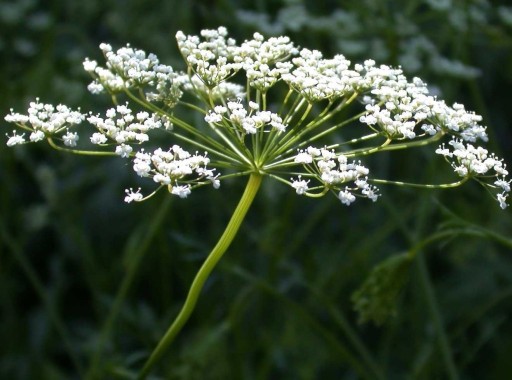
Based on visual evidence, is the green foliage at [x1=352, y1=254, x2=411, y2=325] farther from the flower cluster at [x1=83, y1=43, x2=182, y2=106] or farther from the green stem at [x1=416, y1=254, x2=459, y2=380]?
the flower cluster at [x1=83, y1=43, x2=182, y2=106]

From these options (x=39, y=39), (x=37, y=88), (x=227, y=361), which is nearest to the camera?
(x=227, y=361)

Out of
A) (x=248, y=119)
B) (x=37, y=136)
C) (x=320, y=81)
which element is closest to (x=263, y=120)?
(x=248, y=119)

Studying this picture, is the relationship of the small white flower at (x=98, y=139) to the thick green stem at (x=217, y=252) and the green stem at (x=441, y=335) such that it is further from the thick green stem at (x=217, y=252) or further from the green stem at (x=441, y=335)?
the green stem at (x=441, y=335)

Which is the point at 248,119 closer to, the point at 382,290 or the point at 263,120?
the point at 263,120

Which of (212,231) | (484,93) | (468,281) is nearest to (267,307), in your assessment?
(212,231)

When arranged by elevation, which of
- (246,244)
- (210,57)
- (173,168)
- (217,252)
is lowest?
(217,252)

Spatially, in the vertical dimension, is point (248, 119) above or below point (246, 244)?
below

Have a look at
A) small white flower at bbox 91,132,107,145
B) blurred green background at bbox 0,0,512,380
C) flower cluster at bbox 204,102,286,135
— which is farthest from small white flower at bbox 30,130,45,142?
blurred green background at bbox 0,0,512,380

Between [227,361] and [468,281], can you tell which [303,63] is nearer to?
[227,361]
